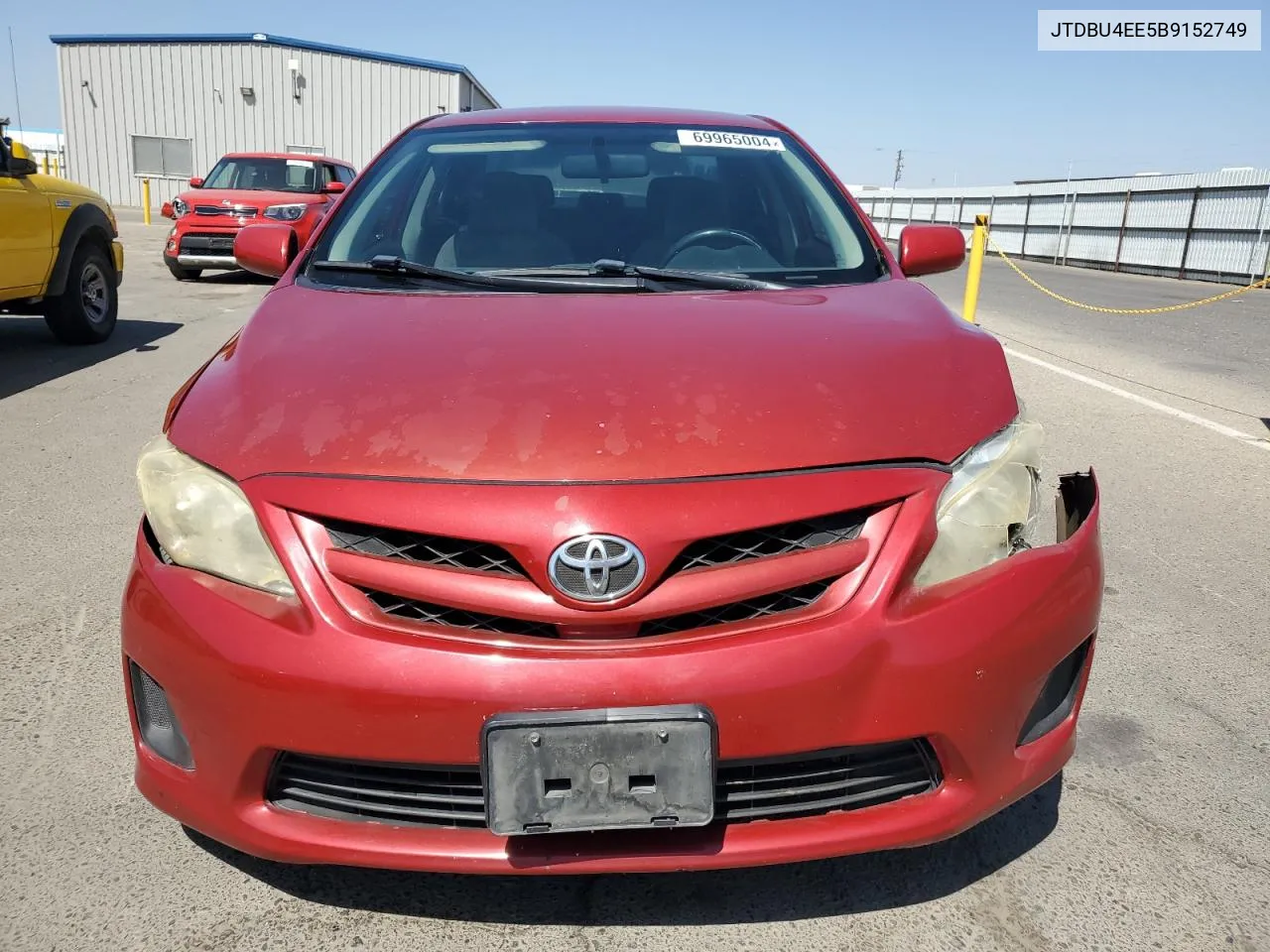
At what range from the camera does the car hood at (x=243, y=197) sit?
12977 millimetres

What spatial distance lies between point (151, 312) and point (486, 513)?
10088 millimetres

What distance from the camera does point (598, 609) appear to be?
150 centimetres

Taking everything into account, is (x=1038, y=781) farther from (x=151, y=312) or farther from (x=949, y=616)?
(x=151, y=312)

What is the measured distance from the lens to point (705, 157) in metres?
2.97

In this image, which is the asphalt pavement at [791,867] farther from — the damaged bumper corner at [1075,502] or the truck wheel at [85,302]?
the truck wheel at [85,302]

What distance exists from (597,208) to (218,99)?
108ft

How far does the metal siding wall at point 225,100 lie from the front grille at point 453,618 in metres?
31.9

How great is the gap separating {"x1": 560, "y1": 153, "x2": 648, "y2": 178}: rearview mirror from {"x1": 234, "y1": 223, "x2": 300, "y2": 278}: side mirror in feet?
2.71

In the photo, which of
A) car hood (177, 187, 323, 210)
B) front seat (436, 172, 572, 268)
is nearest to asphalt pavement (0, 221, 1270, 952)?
front seat (436, 172, 572, 268)

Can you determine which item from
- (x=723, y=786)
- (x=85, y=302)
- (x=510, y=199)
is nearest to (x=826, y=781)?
(x=723, y=786)

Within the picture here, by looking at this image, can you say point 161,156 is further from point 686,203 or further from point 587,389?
point 587,389

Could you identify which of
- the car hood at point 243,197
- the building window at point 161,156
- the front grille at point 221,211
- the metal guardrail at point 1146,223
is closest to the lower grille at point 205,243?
the front grille at point 221,211

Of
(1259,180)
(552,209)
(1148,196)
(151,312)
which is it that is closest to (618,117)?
(552,209)

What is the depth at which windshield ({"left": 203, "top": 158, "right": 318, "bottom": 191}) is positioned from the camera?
1410 cm
